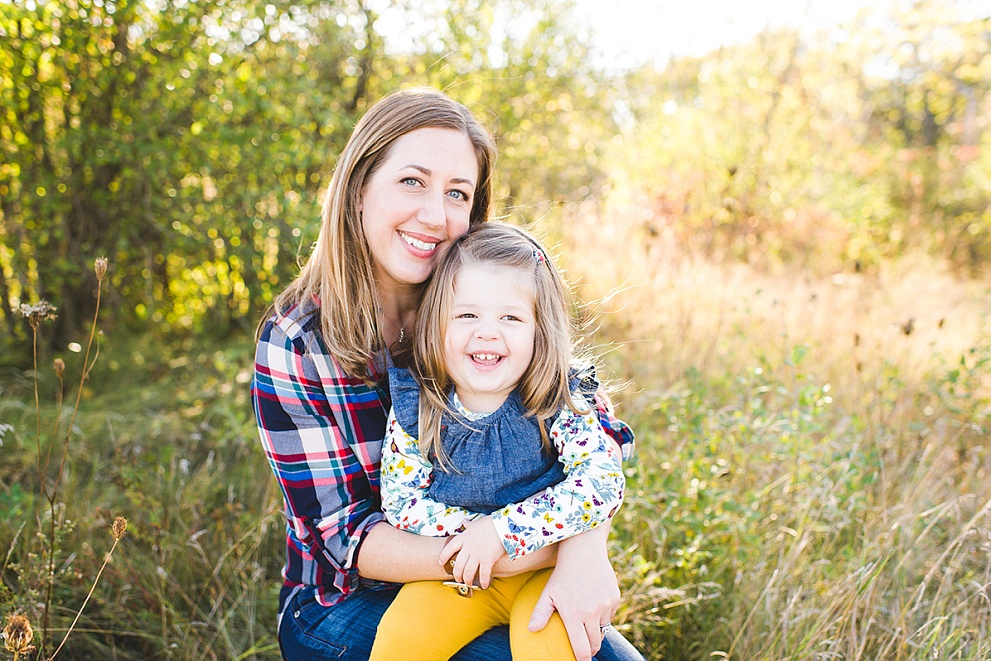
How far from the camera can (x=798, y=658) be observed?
1.92 m

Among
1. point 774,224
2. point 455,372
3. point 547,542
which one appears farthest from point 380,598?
point 774,224

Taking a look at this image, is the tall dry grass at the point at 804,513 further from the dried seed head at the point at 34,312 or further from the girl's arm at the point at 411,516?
the dried seed head at the point at 34,312

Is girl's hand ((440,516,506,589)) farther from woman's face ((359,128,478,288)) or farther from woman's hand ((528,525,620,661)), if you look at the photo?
woman's face ((359,128,478,288))

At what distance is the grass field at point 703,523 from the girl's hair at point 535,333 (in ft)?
2.01

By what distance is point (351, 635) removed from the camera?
1.71m

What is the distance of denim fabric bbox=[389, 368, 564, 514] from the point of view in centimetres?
171

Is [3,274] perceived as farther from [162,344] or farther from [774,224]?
[774,224]

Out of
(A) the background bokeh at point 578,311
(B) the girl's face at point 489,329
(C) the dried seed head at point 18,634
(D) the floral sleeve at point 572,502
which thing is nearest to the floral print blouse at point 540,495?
(D) the floral sleeve at point 572,502

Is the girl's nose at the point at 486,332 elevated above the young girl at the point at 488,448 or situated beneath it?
elevated above

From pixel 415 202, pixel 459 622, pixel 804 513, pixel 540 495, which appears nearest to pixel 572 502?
pixel 540 495

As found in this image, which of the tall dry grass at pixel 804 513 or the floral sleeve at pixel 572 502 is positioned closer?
the floral sleeve at pixel 572 502

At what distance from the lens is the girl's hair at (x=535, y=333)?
5.90ft

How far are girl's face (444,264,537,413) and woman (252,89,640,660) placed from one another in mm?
201

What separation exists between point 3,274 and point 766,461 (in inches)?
168
